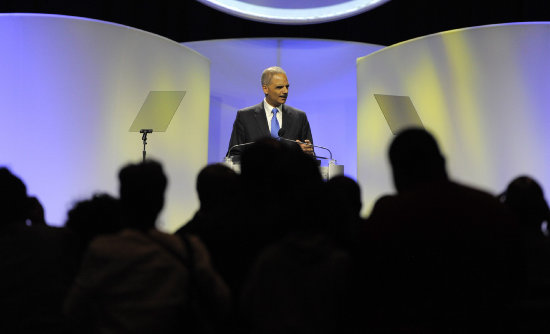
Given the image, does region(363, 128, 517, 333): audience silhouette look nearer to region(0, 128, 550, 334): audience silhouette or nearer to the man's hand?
region(0, 128, 550, 334): audience silhouette

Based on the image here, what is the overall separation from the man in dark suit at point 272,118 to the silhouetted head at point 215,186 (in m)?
2.90

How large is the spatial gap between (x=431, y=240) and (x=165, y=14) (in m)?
6.49

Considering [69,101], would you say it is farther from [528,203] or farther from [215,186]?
[528,203]

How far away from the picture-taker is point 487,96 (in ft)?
14.8

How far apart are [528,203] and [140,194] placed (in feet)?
4.51

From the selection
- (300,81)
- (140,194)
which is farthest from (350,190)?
(300,81)

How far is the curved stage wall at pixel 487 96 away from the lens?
436 cm

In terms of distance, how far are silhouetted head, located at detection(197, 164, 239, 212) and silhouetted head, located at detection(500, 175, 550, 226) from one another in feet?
3.36

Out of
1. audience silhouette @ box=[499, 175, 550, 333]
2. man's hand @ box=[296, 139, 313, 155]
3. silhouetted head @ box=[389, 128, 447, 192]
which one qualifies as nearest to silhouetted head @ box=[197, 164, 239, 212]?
silhouetted head @ box=[389, 128, 447, 192]

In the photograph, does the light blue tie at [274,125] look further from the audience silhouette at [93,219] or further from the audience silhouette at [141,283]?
the audience silhouette at [141,283]

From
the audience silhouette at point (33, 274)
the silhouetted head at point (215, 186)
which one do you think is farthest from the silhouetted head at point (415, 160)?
the audience silhouette at point (33, 274)

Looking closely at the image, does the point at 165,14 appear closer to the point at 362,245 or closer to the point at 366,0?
the point at 366,0

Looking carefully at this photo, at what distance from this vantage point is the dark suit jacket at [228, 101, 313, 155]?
5.11 metres

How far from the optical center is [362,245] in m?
1.68
